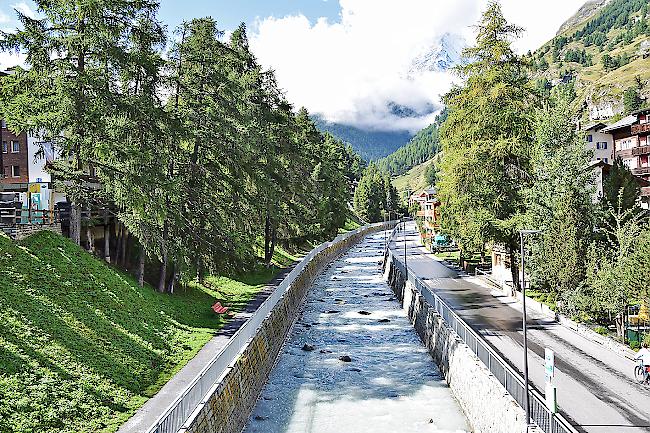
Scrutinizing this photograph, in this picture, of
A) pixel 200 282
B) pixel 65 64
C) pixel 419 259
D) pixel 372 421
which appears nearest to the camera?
pixel 372 421

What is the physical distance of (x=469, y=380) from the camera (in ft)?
73.0

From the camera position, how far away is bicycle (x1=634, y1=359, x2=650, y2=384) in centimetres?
2088

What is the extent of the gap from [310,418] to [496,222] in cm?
2115

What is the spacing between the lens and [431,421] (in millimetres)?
21828

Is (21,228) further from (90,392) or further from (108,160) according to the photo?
(90,392)

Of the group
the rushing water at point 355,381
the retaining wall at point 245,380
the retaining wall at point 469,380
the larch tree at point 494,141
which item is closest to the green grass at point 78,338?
the retaining wall at point 245,380

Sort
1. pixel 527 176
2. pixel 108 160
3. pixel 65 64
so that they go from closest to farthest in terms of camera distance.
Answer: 1. pixel 65 64
2. pixel 108 160
3. pixel 527 176

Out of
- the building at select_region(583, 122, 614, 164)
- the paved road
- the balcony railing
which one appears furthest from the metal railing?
the building at select_region(583, 122, 614, 164)

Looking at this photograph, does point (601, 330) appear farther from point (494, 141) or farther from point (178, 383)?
point (178, 383)

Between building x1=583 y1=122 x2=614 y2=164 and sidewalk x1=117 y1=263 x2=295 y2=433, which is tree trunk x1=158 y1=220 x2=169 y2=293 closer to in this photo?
sidewalk x1=117 y1=263 x2=295 y2=433

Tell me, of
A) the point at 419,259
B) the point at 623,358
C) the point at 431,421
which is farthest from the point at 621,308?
the point at 419,259

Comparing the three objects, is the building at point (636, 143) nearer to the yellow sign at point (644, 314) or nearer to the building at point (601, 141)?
the building at point (601, 141)

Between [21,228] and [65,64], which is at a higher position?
[65,64]

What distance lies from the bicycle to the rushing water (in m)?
6.38
